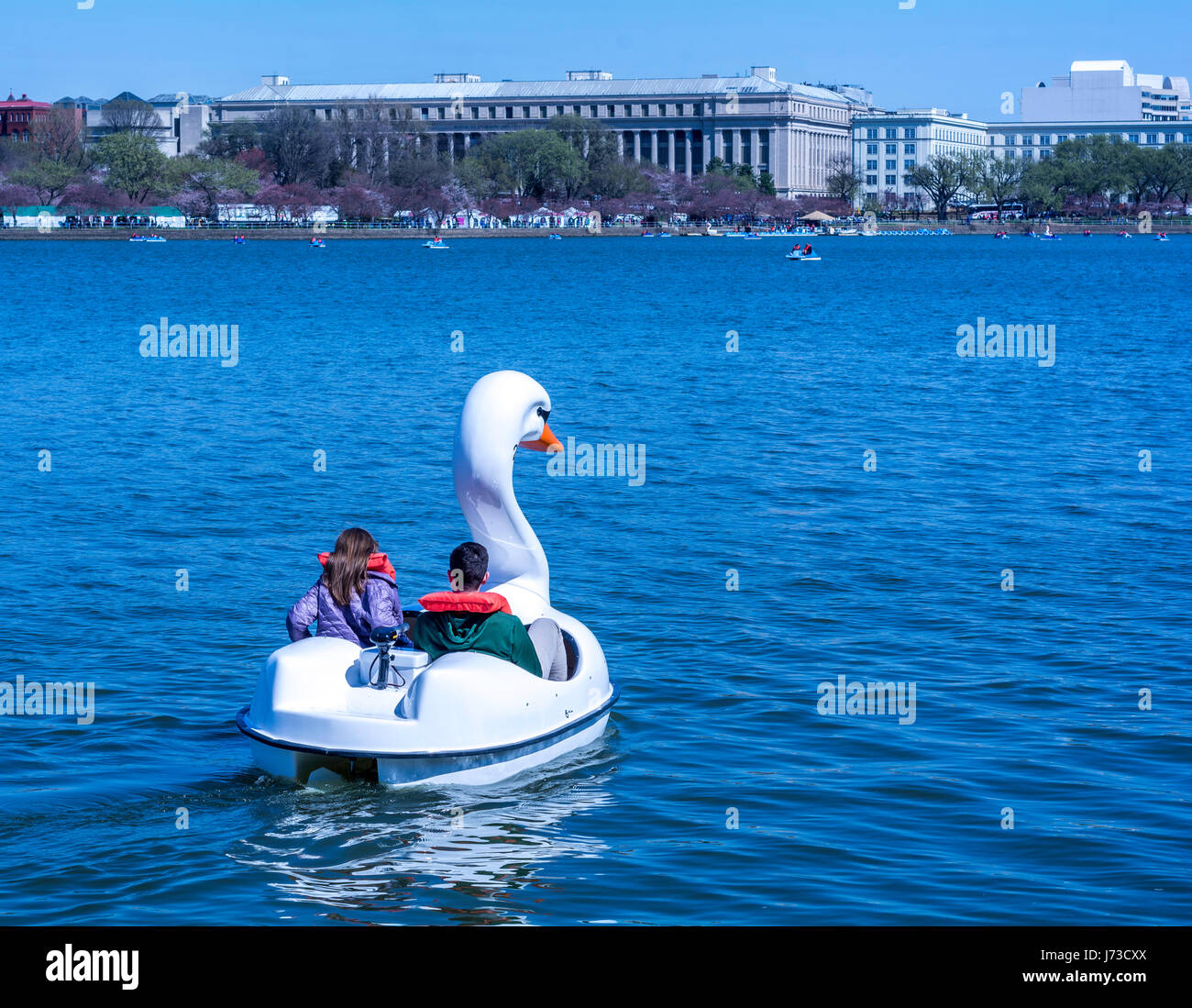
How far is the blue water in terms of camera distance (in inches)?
383

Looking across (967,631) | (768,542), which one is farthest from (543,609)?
(768,542)

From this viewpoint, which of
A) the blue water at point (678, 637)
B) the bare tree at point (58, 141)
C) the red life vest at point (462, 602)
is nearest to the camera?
the blue water at point (678, 637)

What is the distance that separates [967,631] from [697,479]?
10.0m

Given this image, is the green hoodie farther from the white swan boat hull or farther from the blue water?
the blue water

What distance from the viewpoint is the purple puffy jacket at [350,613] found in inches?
432

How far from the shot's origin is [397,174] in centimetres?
17125

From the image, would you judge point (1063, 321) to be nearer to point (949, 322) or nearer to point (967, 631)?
point (949, 322)

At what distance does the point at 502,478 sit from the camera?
38.9 feet

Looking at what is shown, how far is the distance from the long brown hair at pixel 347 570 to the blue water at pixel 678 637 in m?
1.35

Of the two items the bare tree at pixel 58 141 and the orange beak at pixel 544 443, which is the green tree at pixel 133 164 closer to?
the bare tree at pixel 58 141

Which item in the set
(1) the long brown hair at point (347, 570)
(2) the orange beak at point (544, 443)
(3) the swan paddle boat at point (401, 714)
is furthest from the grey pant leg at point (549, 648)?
(2) the orange beak at point (544, 443)

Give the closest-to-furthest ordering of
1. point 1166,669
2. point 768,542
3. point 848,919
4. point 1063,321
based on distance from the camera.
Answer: point 848,919
point 1166,669
point 768,542
point 1063,321

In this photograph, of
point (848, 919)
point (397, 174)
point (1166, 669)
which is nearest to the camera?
point (848, 919)

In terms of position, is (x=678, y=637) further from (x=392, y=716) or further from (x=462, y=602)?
(x=392, y=716)
